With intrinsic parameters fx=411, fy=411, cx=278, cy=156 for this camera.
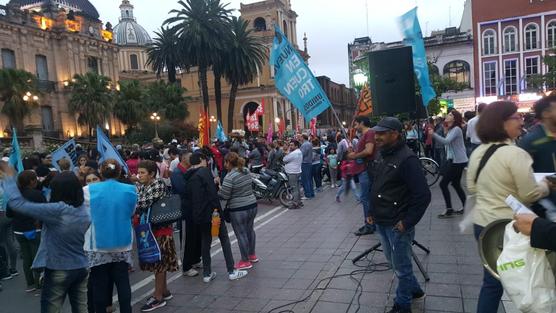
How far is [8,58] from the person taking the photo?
4103cm

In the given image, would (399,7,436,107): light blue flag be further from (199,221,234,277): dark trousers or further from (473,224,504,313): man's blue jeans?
(473,224,504,313): man's blue jeans

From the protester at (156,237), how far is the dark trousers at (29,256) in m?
2.07

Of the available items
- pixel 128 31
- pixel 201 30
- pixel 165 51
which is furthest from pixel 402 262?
pixel 128 31

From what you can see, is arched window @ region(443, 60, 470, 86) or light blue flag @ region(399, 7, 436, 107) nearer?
light blue flag @ region(399, 7, 436, 107)

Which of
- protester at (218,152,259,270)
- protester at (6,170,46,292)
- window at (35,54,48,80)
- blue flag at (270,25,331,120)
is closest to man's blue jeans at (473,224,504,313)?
protester at (218,152,259,270)

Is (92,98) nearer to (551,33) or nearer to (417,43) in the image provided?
(417,43)

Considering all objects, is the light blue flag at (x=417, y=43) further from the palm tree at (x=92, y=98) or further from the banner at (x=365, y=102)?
the palm tree at (x=92, y=98)

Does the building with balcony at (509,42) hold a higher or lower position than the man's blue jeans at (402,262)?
higher

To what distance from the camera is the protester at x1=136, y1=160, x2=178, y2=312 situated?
4.89 meters

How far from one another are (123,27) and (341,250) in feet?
329

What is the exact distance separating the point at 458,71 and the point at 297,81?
45.4m

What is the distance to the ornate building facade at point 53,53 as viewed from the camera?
4162cm

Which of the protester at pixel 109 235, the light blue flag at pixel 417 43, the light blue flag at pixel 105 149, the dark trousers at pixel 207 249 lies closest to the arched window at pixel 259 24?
the light blue flag at pixel 417 43

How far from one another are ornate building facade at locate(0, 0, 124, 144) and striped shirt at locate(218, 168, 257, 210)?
4019 centimetres
